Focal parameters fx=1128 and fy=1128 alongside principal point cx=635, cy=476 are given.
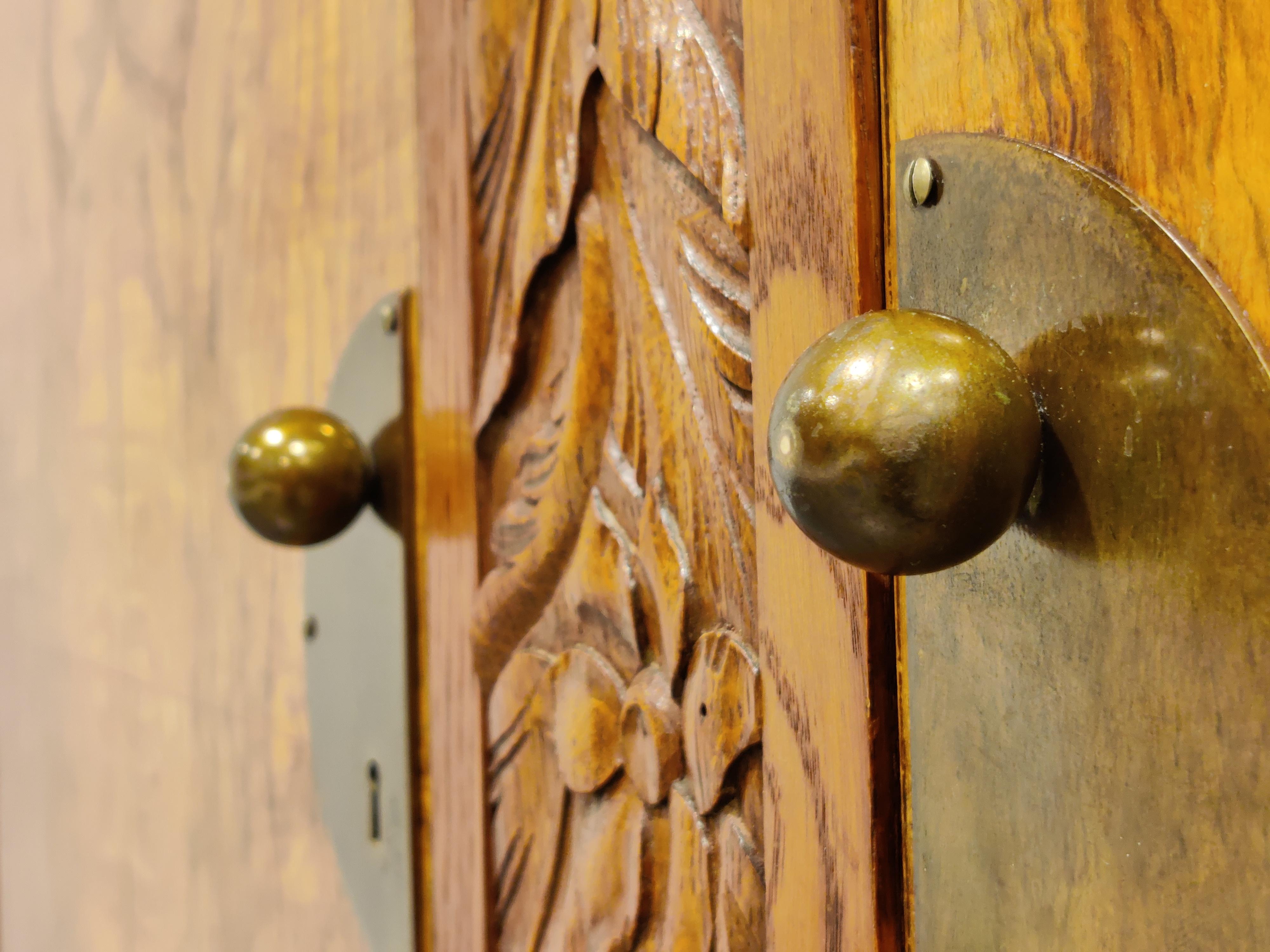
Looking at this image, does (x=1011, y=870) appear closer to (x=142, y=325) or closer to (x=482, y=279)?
(x=482, y=279)

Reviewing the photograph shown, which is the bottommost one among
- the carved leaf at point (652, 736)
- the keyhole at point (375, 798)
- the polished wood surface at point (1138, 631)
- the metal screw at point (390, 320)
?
the keyhole at point (375, 798)

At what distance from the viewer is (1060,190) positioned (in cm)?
19

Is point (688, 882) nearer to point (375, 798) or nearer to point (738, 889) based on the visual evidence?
point (738, 889)

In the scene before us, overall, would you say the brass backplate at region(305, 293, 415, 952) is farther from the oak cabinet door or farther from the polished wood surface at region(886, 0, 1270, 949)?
the polished wood surface at region(886, 0, 1270, 949)

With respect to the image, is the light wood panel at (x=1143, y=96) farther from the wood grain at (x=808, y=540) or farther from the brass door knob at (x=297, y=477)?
the brass door knob at (x=297, y=477)

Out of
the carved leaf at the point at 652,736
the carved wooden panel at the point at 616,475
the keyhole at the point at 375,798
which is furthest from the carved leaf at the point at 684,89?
the keyhole at the point at 375,798

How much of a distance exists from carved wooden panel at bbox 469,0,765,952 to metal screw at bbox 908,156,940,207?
49 millimetres

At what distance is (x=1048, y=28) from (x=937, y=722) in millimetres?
127

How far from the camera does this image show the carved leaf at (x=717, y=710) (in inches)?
10.3

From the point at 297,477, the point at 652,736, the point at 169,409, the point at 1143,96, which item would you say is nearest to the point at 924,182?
the point at 1143,96

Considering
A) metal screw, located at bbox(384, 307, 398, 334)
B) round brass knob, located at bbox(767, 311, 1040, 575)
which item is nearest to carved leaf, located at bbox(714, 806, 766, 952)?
round brass knob, located at bbox(767, 311, 1040, 575)

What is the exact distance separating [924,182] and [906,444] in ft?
0.22

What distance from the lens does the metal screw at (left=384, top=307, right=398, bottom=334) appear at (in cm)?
41

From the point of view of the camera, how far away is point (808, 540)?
0.78ft
